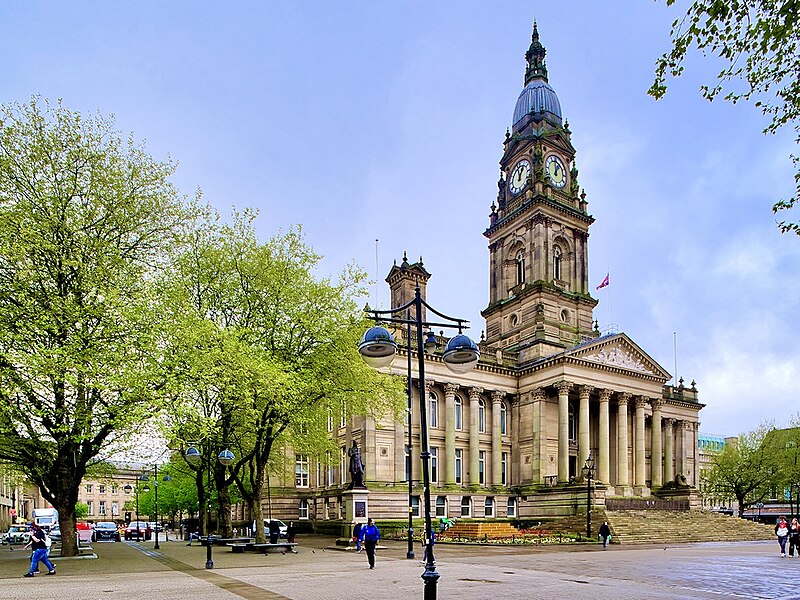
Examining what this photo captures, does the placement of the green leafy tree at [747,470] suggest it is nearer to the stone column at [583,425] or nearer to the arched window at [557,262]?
the stone column at [583,425]

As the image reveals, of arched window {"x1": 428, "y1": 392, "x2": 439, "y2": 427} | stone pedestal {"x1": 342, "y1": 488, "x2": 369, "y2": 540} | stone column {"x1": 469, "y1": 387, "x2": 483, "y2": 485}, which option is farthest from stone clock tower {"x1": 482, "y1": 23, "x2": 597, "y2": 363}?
stone pedestal {"x1": 342, "y1": 488, "x2": 369, "y2": 540}

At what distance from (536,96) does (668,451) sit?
123 ft

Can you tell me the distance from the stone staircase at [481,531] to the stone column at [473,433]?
463 inches

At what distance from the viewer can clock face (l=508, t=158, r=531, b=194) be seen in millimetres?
68375

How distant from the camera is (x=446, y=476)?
5625cm

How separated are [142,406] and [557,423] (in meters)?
43.0

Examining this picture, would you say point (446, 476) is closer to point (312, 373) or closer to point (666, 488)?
point (666, 488)

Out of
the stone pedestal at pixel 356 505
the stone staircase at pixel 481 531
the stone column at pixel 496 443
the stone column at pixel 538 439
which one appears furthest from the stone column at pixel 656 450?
the stone pedestal at pixel 356 505

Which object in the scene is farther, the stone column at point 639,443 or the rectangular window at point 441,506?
the stone column at point 639,443

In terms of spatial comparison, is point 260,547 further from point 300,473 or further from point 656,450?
point 656,450

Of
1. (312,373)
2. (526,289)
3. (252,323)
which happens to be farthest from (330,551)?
(526,289)

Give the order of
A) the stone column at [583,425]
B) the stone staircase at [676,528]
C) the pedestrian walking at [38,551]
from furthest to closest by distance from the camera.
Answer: the stone column at [583,425]
the stone staircase at [676,528]
the pedestrian walking at [38,551]

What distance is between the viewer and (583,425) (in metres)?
58.1

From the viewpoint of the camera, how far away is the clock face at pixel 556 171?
224 feet
